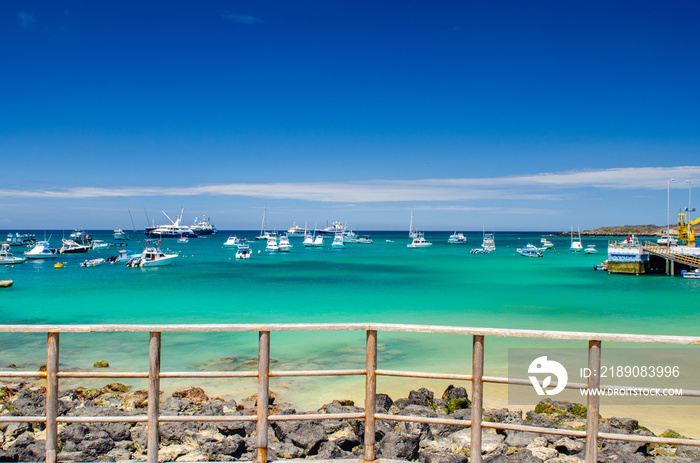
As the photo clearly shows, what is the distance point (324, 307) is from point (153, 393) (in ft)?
84.3

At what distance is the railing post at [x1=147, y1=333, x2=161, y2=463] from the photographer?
3492mm

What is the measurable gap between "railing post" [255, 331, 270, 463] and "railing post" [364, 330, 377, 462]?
66 centimetres

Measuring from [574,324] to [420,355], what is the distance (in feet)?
34.3

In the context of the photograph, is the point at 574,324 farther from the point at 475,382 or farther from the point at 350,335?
the point at 475,382

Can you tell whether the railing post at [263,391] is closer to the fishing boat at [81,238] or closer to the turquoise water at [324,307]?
the turquoise water at [324,307]

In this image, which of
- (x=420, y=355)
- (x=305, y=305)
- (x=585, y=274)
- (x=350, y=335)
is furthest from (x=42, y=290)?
(x=585, y=274)

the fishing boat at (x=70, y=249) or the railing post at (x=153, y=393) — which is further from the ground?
the railing post at (x=153, y=393)

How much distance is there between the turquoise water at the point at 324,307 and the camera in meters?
15.8

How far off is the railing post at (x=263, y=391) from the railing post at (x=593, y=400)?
6.45 feet

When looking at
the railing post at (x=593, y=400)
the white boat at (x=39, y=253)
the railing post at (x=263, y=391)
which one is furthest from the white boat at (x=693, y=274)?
the white boat at (x=39, y=253)

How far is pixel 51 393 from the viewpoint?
138 inches

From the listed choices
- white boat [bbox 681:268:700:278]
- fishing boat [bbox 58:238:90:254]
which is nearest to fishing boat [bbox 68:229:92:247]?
fishing boat [bbox 58:238:90:254]

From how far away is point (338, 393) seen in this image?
38.6 ft

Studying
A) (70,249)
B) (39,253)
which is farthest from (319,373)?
(70,249)
